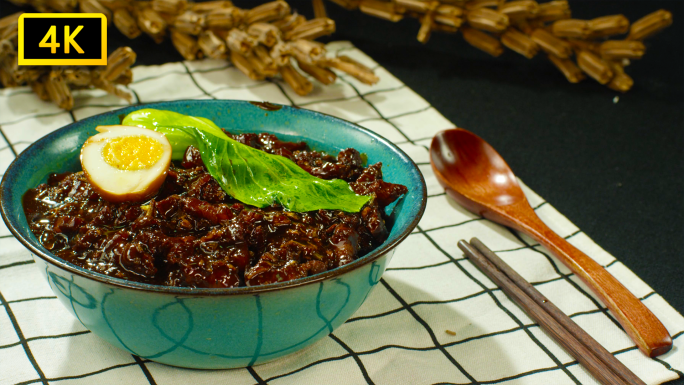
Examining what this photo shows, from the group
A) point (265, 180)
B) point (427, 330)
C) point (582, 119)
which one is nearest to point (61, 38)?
point (265, 180)

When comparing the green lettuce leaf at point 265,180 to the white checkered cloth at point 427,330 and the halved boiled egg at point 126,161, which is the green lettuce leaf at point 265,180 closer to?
the halved boiled egg at point 126,161

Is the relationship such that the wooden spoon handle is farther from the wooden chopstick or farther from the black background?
the black background

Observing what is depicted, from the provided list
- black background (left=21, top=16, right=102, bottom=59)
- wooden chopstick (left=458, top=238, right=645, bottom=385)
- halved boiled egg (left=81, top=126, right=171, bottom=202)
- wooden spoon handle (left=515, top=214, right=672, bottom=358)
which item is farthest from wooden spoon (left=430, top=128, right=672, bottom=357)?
black background (left=21, top=16, right=102, bottom=59)

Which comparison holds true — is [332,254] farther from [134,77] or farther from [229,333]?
[134,77]

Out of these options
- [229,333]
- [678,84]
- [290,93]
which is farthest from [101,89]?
Result: [678,84]

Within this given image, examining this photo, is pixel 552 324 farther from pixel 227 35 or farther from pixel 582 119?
pixel 227 35

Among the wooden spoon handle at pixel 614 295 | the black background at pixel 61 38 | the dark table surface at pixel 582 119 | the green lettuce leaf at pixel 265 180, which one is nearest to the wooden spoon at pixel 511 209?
the wooden spoon handle at pixel 614 295
